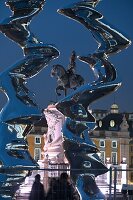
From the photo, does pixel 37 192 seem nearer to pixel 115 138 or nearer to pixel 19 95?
pixel 19 95

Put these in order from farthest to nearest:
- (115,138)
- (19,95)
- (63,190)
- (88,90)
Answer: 1. (115,138)
2. (63,190)
3. (88,90)
4. (19,95)

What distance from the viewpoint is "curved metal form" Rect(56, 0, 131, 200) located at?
1066 cm

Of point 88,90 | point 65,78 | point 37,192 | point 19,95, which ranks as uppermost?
point 65,78

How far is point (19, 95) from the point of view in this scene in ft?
34.1

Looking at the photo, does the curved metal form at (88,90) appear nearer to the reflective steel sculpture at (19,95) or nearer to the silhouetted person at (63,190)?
the reflective steel sculpture at (19,95)

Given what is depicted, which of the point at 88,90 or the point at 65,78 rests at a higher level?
the point at 65,78

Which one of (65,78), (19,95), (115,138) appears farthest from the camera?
(115,138)

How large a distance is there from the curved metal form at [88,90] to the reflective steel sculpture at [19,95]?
0.62 metres

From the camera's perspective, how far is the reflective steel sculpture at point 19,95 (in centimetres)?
1020

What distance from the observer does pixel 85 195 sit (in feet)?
34.1

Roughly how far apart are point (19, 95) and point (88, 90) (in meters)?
1.24

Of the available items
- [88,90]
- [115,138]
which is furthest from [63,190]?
[115,138]

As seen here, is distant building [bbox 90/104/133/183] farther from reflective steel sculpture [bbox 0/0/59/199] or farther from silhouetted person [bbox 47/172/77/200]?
reflective steel sculpture [bbox 0/0/59/199]

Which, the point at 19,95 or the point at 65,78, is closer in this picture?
the point at 19,95
